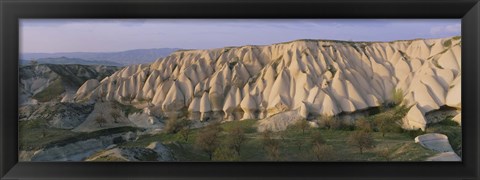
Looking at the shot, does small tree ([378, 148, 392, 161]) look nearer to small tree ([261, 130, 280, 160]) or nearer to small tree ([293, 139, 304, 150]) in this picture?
small tree ([293, 139, 304, 150])

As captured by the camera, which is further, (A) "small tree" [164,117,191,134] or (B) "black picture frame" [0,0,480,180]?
(A) "small tree" [164,117,191,134]

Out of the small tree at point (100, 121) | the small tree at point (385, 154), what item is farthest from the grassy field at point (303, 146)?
the small tree at point (100, 121)

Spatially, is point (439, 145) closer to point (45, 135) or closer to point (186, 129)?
point (186, 129)

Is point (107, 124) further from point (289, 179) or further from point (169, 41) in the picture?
point (289, 179)

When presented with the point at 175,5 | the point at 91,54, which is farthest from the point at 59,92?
the point at 175,5

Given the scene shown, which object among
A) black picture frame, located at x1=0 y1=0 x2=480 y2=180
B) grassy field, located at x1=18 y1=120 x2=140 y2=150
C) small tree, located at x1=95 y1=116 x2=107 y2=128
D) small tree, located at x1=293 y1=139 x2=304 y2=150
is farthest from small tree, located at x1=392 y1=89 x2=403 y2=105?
small tree, located at x1=95 y1=116 x2=107 y2=128
